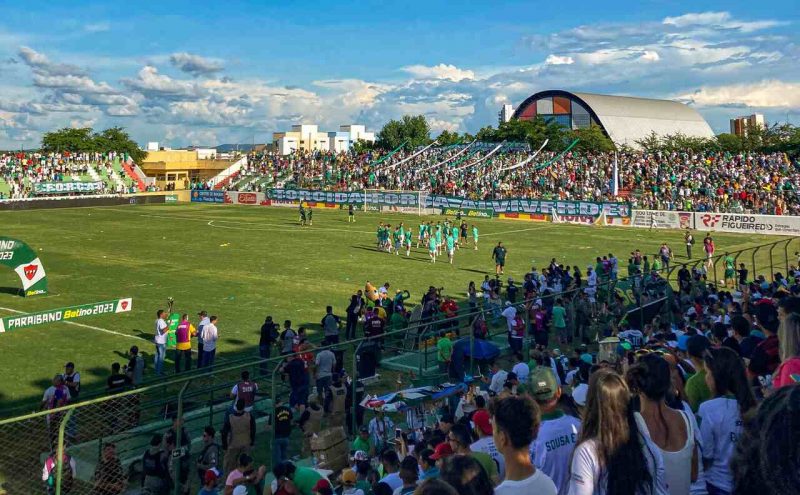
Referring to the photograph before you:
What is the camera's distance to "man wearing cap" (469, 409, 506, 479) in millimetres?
6238

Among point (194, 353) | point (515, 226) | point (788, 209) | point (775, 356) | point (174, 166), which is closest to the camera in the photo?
point (775, 356)

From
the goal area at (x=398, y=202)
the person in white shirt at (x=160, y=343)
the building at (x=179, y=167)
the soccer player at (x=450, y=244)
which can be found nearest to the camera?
the person in white shirt at (x=160, y=343)

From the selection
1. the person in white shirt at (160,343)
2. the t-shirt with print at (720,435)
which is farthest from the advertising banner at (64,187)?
the t-shirt with print at (720,435)

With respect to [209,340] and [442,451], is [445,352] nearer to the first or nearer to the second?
[209,340]

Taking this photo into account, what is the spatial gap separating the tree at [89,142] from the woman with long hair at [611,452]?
107 meters

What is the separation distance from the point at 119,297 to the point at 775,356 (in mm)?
22580

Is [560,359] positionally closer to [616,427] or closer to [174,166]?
[616,427]

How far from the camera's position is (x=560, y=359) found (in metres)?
12.5

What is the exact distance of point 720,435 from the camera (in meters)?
5.23

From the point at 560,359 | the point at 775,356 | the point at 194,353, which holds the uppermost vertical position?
the point at 775,356

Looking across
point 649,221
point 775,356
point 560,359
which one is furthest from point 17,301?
point 649,221

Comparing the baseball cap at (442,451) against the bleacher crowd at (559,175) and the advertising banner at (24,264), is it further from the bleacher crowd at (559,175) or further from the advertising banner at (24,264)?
the bleacher crowd at (559,175)

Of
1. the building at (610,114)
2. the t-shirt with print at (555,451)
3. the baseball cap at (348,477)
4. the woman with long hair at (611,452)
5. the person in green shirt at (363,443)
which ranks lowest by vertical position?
the person in green shirt at (363,443)

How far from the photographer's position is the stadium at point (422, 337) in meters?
4.75
